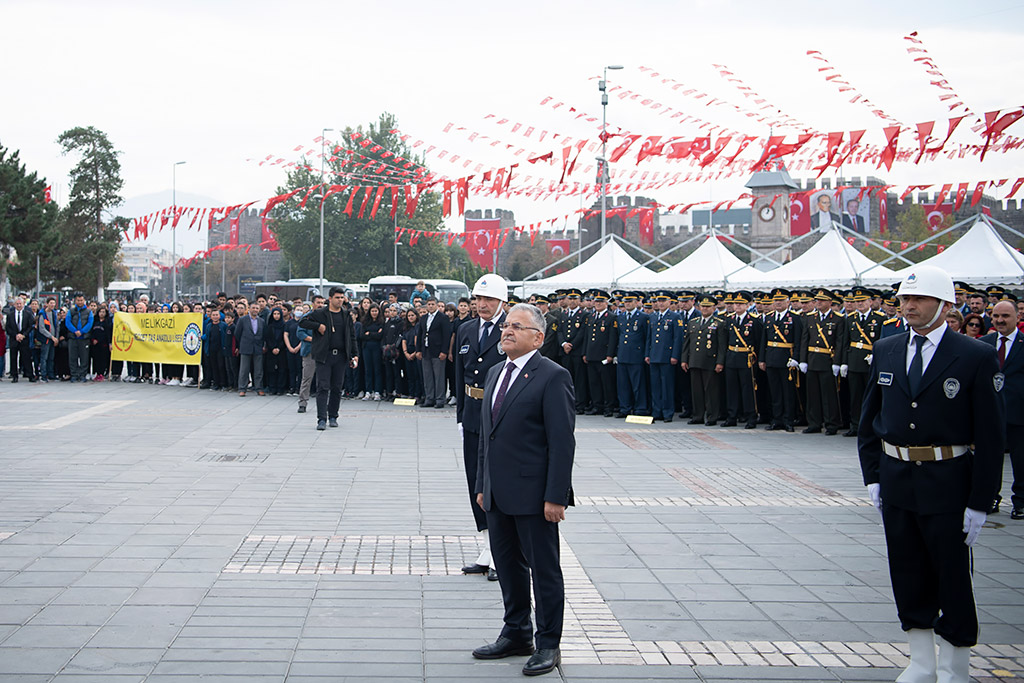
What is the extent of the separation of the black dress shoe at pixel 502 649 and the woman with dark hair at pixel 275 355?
1554cm

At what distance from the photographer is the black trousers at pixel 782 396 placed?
15102 mm

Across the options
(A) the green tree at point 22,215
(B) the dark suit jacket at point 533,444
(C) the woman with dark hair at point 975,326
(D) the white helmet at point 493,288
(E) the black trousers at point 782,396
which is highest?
(A) the green tree at point 22,215

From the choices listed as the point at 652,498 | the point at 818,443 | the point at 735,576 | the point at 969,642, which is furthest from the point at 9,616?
the point at 818,443

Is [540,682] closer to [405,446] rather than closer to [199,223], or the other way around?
[405,446]

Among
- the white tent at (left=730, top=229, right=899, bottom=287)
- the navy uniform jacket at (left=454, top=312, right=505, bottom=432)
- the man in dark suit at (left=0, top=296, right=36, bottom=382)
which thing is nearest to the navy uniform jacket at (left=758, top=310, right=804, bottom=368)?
the white tent at (left=730, top=229, right=899, bottom=287)

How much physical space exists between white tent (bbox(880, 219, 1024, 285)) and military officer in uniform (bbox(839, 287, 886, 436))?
3.83m

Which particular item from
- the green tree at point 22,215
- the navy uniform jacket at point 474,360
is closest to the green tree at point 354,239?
the green tree at point 22,215

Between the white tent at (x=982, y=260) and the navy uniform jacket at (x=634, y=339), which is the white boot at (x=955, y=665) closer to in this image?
the navy uniform jacket at (x=634, y=339)

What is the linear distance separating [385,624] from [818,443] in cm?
979

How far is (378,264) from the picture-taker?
7200 centimetres

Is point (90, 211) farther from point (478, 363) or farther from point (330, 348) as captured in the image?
point (478, 363)

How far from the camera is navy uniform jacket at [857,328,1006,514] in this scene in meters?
4.58

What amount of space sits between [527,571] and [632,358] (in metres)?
11.8

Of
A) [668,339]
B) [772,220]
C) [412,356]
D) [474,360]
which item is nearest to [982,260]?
[668,339]
